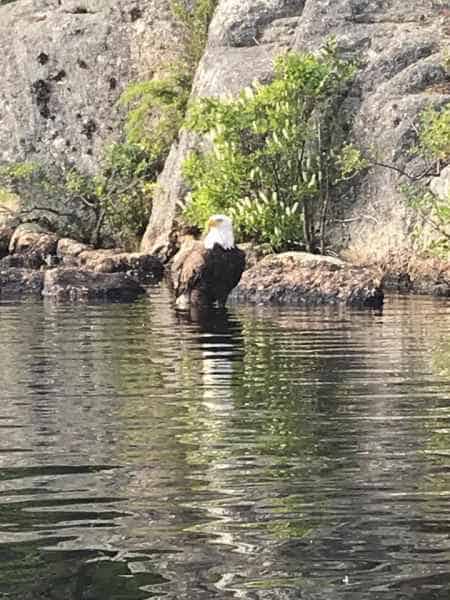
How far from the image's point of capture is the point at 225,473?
25.0ft

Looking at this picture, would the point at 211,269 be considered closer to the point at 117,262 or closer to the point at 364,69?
the point at 117,262

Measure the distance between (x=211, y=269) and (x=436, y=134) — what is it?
8578 mm

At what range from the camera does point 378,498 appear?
6812 mm

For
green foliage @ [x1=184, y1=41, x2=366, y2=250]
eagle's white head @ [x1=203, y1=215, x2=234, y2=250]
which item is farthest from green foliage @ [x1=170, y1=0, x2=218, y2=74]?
eagle's white head @ [x1=203, y1=215, x2=234, y2=250]

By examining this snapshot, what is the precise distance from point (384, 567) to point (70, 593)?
1.26 metres

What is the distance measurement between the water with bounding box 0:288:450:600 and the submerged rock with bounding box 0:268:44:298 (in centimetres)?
1186

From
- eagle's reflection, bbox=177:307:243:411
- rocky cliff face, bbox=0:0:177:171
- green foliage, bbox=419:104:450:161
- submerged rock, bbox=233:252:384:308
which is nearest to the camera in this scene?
eagle's reflection, bbox=177:307:243:411

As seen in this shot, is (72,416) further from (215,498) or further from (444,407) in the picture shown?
(215,498)

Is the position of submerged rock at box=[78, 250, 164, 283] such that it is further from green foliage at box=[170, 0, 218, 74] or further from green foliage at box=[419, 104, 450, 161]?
green foliage at box=[170, 0, 218, 74]

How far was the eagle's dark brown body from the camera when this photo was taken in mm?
23344

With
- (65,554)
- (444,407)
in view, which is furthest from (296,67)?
(65,554)

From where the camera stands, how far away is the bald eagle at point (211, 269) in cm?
2330

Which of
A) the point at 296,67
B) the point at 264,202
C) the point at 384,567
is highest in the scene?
the point at 296,67

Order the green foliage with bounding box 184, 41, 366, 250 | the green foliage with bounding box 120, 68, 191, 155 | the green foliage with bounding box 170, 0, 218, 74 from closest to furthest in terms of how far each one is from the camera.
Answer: the green foliage with bounding box 184, 41, 366, 250 → the green foliage with bounding box 120, 68, 191, 155 → the green foliage with bounding box 170, 0, 218, 74
